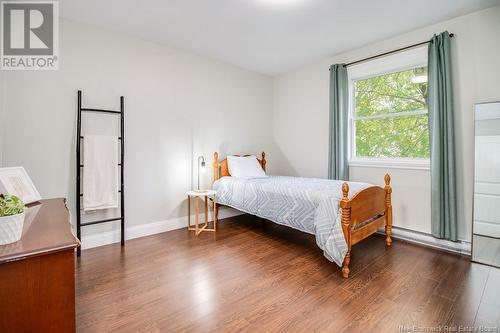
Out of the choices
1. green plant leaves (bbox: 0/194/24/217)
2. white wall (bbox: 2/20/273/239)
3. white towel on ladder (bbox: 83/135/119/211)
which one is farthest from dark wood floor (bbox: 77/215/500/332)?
green plant leaves (bbox: 0/194/24/217)

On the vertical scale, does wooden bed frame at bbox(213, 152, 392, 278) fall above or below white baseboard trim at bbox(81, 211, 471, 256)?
above

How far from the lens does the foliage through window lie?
309cm

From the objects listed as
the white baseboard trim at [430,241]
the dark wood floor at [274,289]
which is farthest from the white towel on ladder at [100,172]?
the white baseboard trim at [430,241]

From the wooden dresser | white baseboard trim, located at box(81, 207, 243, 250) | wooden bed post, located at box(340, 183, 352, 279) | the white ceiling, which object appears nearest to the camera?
the wooden dresser

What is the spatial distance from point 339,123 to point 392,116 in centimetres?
67

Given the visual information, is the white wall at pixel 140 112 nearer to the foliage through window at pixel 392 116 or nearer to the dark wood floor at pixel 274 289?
the dark wood floor at pixel 274 289

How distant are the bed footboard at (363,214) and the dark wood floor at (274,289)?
276 mm

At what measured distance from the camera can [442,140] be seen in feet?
8.99

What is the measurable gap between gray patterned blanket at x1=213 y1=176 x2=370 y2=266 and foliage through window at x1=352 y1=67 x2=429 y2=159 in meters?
0.89

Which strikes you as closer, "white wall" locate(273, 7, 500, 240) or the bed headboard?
"white wall" locate(273, 7, 500, 240)

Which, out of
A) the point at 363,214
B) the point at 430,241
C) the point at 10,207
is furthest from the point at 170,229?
the point at 430,241

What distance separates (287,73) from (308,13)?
1.91 m

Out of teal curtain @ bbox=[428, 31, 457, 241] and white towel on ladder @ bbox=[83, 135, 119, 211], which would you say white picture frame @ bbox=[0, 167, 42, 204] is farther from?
teal curtain @ bbox=[428, 31, 457, 241]

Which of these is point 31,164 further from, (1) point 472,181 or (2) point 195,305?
(1) point 472,181
